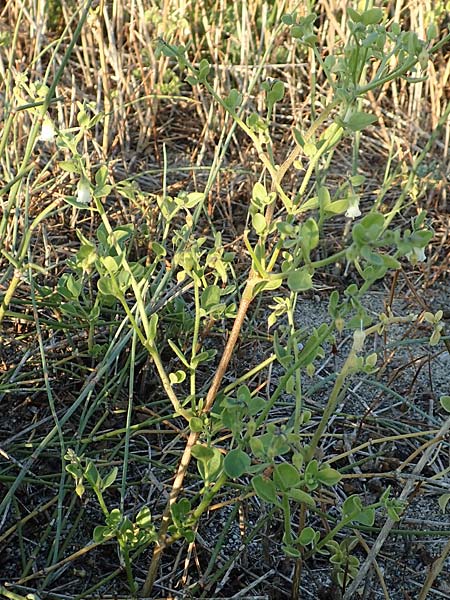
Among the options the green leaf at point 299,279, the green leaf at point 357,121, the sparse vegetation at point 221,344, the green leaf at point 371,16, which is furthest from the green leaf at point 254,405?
the green leaf at point 371,16

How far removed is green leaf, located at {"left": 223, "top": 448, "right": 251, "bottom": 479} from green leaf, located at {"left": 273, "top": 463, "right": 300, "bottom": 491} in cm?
4

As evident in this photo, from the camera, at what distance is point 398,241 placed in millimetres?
773

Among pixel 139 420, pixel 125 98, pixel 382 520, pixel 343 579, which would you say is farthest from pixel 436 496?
pixel 125 98

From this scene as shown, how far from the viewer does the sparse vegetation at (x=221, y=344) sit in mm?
926

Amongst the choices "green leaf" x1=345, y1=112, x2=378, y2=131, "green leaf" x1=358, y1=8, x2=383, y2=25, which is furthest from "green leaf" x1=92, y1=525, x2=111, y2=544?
"green leaf" x1=358, y1=8, x2=383, y2=25

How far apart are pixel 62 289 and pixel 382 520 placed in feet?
2.02

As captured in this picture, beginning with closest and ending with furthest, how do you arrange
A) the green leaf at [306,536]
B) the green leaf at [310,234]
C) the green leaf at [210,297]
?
the green leaf at [310,234], the green leaf at [306,536], the green leaf at [210,297]

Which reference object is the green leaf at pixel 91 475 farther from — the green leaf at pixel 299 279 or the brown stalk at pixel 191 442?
the green leaf at pixel 299 279

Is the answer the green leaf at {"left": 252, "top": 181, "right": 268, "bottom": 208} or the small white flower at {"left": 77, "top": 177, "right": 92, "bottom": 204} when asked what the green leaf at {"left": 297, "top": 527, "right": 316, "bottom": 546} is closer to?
the green leaf at {"left": 252, "top": 181, "right": 268, "bottom": 208}

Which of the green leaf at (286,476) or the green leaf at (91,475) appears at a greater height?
the green leaf at (286,476)

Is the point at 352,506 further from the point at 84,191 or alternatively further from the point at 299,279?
the point at 84,191

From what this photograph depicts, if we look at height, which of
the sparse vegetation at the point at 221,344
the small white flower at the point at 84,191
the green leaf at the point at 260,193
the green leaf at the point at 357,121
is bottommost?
the sparse vegetation at the point at 221,344

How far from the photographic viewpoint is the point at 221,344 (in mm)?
1563

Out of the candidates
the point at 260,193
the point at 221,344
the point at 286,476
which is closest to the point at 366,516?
the point at 286,476
